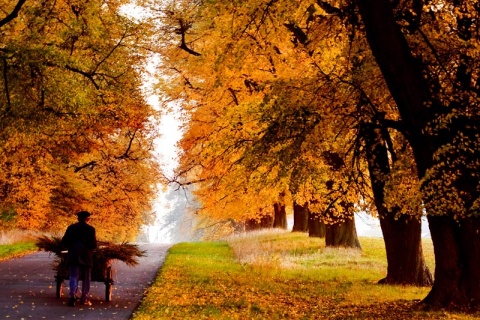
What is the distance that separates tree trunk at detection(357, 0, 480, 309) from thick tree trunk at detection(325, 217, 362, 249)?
13.3m

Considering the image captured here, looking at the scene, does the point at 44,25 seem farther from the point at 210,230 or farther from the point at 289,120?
the point at 210,230

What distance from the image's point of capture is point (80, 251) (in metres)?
12.8

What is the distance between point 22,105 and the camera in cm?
1689

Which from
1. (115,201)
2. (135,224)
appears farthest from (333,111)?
(135,224)

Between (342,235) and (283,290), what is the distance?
10116mm

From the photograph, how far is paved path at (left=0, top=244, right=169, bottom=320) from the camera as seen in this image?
11.3m

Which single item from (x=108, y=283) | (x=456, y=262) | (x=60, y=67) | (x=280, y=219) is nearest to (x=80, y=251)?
(x=108, y=283)

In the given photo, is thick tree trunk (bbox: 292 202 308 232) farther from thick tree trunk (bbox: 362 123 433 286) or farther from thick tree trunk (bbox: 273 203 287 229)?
thick tree trunk (bbox: 362 123 433 286)

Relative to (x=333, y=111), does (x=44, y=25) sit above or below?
above

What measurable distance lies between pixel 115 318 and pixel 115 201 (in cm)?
2819

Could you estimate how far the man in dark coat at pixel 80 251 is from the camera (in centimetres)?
1276

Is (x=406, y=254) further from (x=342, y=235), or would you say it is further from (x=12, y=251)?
(x=12, y=251)

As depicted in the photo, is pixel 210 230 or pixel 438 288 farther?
pixel 210 230

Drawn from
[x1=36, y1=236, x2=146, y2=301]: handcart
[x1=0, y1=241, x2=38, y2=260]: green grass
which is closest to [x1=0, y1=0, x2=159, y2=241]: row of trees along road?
[x1=0, y1=241, x2=38, y2=260]: green grass
